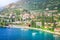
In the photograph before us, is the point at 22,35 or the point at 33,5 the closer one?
the point at 22,35

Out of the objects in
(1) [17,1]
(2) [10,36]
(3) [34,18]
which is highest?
(1) [17,1]

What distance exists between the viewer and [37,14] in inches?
293

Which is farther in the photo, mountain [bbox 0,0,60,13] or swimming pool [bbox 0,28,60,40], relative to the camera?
mountain [bbox 0,0,60,13]

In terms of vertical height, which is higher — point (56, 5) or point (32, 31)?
point (56, 5)

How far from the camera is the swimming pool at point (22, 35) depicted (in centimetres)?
721

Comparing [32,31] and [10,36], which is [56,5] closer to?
[32,31]

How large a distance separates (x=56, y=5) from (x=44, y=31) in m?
0.81

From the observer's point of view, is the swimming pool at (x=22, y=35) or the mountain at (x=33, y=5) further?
the mountain at (x=33, y=5)

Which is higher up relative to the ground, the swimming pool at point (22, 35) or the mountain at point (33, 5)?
the mountain at point (33, 5)

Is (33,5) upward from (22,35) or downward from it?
upward

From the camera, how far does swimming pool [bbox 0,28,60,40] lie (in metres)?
7.21

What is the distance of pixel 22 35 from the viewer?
23.8ft

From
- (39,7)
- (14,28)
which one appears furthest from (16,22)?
(39,7)

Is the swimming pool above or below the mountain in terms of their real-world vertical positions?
below
